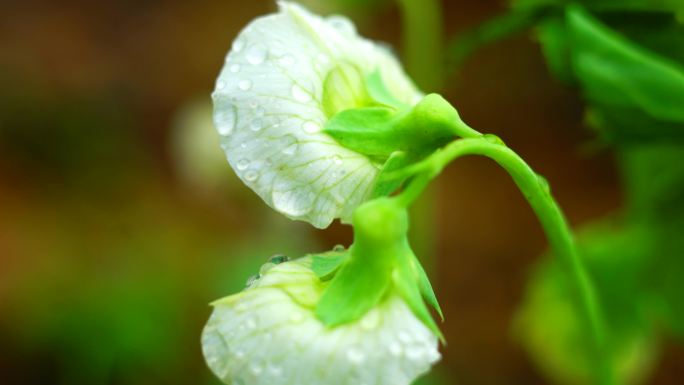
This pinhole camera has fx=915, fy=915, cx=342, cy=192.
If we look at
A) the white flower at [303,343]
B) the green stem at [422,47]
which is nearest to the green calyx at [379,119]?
the white flower at [303,343]

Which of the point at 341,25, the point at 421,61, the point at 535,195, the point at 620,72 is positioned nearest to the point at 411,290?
the point at 535,195

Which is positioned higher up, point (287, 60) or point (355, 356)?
point (287, 60)

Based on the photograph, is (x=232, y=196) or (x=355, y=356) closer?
(x=355, y=356)

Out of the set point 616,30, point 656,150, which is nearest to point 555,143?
point 656,150

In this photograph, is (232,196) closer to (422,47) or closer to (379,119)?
(422,47)

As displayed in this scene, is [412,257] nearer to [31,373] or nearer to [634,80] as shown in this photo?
[634,80]

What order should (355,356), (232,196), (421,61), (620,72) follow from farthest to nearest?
(232,196)
(421,61)
(620,72)
(355,356)
